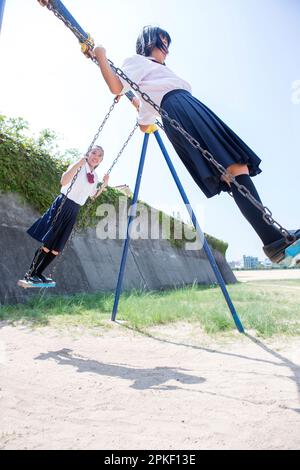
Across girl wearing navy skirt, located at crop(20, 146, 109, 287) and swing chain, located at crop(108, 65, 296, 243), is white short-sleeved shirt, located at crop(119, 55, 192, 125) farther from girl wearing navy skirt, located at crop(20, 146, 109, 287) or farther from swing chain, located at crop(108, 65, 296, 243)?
girl wearing navy skirt, located at crop(20, 146, 109, 287)

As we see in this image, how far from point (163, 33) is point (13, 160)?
12.1 feet

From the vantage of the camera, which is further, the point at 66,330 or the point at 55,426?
the point at 66,330

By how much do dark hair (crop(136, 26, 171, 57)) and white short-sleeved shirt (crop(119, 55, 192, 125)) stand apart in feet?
0.35

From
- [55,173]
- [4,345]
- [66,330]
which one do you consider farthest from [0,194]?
[4,345]

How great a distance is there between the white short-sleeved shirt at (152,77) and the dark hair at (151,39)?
11 cm

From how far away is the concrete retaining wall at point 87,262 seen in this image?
4809 millimetres

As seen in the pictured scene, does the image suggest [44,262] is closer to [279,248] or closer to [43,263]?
[43,263]

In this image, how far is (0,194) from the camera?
5121 mm


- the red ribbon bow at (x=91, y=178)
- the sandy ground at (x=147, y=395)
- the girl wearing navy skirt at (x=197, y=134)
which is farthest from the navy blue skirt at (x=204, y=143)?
the red ribbon bow at (x=91, y=178)

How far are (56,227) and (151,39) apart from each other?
1.76m

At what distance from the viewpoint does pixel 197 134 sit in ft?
6.12

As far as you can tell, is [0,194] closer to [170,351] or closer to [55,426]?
[170,351]

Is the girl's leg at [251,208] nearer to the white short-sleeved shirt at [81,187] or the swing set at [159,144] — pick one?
the swing set at [159,144]

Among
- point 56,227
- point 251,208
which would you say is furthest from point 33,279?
point 251,208
